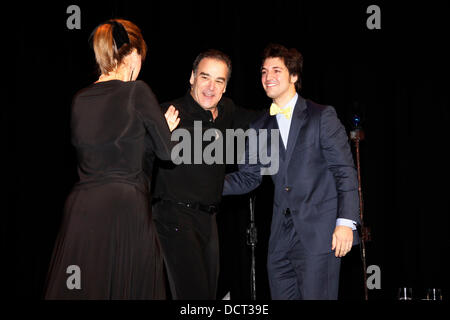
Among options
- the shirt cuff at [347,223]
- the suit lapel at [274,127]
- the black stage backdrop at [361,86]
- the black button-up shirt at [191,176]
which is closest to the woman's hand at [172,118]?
the black button-up shirt at [191,176]

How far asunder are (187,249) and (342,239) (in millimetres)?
870

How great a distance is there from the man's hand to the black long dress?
103 cm

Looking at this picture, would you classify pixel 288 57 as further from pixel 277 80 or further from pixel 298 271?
pixel 298 271

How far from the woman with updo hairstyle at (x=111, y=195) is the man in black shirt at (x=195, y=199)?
1.26ft

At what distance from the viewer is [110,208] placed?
227 cm

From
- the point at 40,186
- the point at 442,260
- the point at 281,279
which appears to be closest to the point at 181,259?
the point at 281,279

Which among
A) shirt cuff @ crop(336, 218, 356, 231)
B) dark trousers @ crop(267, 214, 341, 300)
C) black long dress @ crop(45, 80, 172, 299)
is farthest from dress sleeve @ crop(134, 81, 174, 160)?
shirt cuff @ crop(336, 218, 356, 231)

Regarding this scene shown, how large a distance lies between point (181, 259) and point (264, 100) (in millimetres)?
2327

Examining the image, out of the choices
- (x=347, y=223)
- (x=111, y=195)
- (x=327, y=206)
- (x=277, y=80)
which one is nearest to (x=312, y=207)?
(x=327, y=206)

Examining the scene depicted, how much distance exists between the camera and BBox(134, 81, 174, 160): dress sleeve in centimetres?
238

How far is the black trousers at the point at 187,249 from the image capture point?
2734 millimetres

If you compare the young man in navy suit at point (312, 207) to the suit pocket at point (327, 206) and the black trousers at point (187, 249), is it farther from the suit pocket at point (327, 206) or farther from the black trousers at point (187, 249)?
the black trousers at point (187, 249)

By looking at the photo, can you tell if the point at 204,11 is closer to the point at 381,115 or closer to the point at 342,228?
the point at 381,115

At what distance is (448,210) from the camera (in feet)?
15.6
